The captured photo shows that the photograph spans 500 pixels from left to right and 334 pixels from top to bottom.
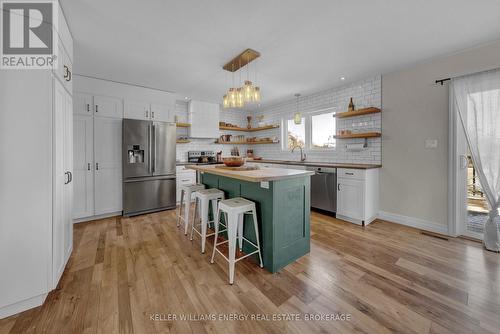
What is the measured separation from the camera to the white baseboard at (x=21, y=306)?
1.42 m

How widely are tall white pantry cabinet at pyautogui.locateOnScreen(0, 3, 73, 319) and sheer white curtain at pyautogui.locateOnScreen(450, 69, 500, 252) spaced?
447cm

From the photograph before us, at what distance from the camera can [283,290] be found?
170 centimetres

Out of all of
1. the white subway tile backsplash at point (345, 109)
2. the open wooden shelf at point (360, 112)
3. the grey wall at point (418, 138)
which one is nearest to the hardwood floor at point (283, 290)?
the grey wall at point (418, 138)

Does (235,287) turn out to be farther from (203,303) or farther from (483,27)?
(483,27)

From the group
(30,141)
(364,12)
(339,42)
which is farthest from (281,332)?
(339,42)

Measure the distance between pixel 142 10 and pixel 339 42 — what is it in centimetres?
214

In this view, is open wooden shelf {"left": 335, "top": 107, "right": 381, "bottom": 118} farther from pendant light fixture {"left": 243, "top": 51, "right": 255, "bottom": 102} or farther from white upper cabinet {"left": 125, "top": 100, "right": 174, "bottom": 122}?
white upper cabinet {"left": 125, "top": 100, "right": 174, "bottom": 122}

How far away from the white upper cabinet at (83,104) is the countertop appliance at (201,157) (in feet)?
7.11

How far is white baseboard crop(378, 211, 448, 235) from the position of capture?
9.39 ft

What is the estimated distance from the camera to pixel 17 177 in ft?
4.74

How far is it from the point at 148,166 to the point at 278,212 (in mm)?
2912

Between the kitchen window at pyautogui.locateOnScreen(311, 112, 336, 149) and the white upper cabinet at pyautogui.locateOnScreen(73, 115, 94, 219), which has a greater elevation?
the kitchen window at pyautogui.locateOnScreen(311, 112, 336, 149)

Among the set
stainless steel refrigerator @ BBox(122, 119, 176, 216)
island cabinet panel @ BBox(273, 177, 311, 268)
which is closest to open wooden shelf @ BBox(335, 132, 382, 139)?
island cabinet panel @ BBox(273, 177, 311, 268)

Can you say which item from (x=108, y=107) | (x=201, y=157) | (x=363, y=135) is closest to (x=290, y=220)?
(x=363, y=135)
